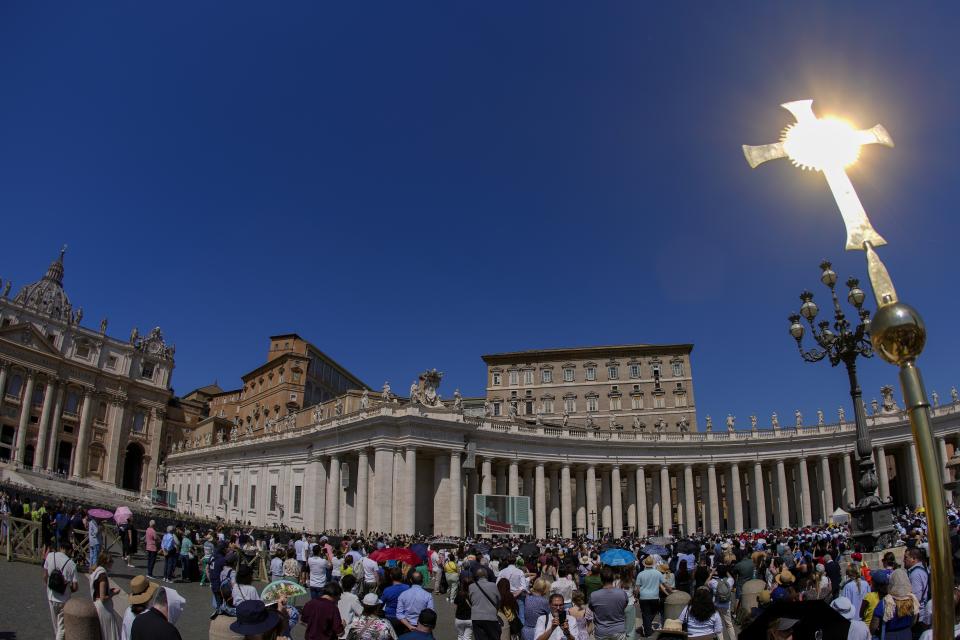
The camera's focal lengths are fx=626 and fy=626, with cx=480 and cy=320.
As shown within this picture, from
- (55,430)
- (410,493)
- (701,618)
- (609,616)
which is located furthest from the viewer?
(55,430)

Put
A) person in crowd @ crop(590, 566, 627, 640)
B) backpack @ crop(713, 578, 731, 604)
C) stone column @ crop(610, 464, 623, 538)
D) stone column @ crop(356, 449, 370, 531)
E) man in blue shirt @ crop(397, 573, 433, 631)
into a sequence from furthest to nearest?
stone column @ crop(610, 464, 623, 538)
stone column @ crop(356, 449, 370, 531)
backpack @ crop(713, 578, 731, 604)
person in crowd @ crop(590, 566, 627, 640)
man in blue shirt @ crop(397, 573, 433, 631)

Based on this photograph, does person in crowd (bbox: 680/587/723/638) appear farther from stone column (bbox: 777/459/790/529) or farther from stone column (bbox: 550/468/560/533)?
stone column (bbox: 777/459/790/529)

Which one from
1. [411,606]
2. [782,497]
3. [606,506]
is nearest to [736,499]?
[782,497]

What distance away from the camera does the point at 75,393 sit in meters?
74.7

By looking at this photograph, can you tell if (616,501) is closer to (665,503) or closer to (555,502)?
(665,503)

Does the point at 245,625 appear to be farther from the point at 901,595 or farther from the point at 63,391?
the point at 63,391

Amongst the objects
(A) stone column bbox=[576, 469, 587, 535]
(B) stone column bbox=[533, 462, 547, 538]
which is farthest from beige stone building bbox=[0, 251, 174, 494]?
(A) stone column bbox=[576, 469, 587, 535]

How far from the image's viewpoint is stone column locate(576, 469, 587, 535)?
170ft

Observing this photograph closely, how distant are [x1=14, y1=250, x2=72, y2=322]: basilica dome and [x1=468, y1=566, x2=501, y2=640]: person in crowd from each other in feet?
264

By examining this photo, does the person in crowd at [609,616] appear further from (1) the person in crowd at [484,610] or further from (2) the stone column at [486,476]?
(2) the stone column at [486,476]

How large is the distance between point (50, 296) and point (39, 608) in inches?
3411

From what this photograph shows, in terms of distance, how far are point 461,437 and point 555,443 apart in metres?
9.60

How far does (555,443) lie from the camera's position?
49.0 m

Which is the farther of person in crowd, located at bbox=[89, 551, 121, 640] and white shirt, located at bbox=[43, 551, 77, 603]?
white shirt, located at bbox=[43, 551, 77, 603]
